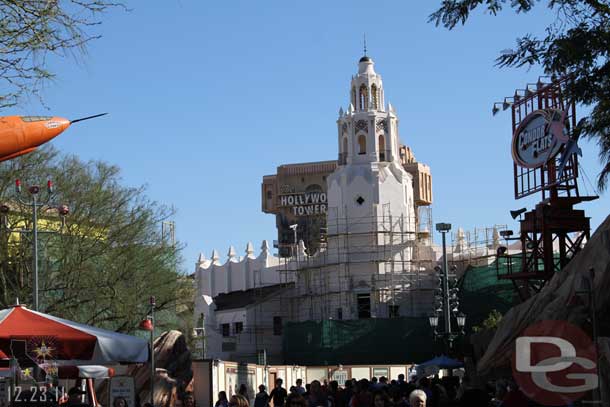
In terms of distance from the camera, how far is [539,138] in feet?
172

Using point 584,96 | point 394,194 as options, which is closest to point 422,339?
point 394,194

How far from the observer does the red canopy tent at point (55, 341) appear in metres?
14.2

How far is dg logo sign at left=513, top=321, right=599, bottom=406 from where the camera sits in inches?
548

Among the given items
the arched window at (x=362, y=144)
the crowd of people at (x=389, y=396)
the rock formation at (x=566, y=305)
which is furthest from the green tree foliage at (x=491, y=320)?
the crowd of people at (x=389, y=396)

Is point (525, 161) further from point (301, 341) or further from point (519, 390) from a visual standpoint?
point (519, 390)

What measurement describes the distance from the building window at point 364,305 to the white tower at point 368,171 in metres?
4.07

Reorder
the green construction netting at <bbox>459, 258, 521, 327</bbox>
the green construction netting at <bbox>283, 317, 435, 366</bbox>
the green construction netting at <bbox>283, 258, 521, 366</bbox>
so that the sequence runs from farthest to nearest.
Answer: the green construction netting at <bbox>283, 317, 435, 366</bbox>, the green construction netting at <bbox>283, 258, 521, 366</bbox>, the green construction netting at <bbox>459, 258, 521, 327</bbox>

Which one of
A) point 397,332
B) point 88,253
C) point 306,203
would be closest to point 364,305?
point 397,332

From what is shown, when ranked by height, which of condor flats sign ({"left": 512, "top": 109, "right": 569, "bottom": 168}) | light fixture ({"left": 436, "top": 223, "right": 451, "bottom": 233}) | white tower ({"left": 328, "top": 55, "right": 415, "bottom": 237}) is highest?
white tower ({"left": 328, "top": 55, "right": 415, "bottom": 237})

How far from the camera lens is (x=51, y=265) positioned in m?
43.1

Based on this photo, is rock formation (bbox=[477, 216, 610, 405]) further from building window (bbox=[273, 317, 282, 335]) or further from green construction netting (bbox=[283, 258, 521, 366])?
building window (bbox=[273, 317, 282, 335])

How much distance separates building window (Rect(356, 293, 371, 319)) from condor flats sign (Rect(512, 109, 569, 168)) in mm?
27769

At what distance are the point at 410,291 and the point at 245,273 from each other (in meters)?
28.6

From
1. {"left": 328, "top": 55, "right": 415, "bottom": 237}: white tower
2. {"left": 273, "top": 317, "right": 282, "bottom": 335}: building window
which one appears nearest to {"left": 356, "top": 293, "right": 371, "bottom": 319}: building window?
{"left": 328, "top": 55, "right": 415, "bottom": 237}: white tower
